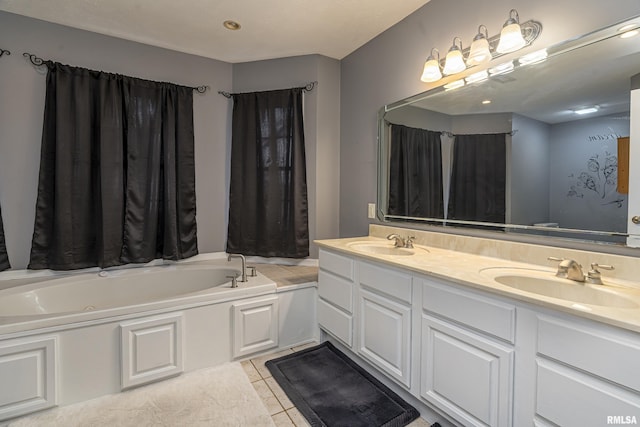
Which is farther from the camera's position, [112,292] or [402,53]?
[112,292]

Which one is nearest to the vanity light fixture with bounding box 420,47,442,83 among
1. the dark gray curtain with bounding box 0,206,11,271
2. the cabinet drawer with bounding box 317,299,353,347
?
the cabinet drawer with bounding box 317,299,353,347

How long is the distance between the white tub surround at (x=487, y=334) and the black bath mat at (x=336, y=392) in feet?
0.28

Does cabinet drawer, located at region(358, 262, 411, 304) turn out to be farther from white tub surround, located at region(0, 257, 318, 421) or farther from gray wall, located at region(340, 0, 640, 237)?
gray wall, located at region(340, 0, 640, 237)

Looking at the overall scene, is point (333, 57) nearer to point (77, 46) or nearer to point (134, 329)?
point (77, 46)

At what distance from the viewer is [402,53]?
2.26 m

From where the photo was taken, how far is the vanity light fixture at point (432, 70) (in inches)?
75.4

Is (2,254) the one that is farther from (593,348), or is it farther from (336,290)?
(593,348)

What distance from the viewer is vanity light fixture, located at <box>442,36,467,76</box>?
1.78m

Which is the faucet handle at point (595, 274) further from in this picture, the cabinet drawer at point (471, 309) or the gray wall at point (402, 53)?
the gray wall at point (402, 53)

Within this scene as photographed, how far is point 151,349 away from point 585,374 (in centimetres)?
208

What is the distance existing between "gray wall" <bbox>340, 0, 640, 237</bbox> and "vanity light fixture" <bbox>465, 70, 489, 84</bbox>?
0.21 m

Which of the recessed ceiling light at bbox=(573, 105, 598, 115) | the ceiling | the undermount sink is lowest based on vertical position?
the undermount sink

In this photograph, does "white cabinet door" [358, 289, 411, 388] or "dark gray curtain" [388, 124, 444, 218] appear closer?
"white cabinet door" [358, 289, 411, 388]

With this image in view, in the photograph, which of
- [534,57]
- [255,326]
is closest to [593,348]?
[534,57]
